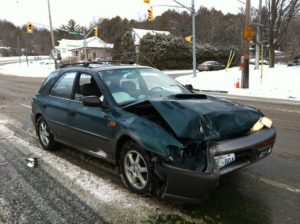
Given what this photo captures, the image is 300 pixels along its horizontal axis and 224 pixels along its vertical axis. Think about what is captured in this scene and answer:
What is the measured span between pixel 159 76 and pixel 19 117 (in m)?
5.79

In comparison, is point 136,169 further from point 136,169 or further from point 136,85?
point 136,85

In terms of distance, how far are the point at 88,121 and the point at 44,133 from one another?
187 cm

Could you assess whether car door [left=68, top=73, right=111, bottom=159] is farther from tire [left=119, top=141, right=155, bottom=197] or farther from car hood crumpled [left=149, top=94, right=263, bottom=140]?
car hood crumpled [left=149, top=94, right=263, bottom=140]

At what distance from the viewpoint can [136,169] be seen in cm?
400

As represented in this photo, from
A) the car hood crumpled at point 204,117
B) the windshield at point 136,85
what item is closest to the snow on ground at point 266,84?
the windshield at point 136,85

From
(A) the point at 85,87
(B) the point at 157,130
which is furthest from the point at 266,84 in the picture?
(B) the point at 157,130

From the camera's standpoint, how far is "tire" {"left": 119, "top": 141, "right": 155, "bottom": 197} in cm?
379

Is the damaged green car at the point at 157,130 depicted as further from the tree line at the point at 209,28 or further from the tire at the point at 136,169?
the tree line at the point at 209,28

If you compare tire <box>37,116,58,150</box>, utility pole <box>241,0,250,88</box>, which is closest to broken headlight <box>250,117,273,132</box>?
tire <box>37,116,58,150</box>

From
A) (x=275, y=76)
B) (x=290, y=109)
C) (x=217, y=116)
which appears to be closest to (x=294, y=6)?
(x=275, y=76)

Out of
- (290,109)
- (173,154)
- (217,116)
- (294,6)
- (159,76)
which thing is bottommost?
(290,109)

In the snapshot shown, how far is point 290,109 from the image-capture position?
10492 mm

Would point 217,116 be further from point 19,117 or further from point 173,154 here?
point 19,117

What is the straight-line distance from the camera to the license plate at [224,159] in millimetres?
3512
